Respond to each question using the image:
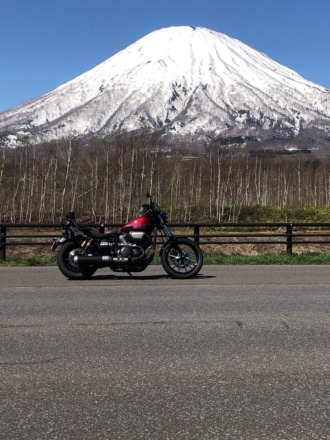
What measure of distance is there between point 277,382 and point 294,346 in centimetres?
117

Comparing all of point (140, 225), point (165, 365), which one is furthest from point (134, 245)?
point (165, 365)

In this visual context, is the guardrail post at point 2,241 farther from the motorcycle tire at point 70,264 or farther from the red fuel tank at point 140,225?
the red fuel tank at point 140,225

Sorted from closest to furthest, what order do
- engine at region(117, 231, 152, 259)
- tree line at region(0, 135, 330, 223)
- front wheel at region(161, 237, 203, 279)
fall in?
1. engine at region(117, 231, 152, 259)
2. front wheel at region(161, 237, 203, 279)
3. tree line at region(0, 135, 330, 223)

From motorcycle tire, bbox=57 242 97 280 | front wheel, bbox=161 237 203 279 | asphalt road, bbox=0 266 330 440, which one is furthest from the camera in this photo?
front wheel, bbox=161 237 203 279

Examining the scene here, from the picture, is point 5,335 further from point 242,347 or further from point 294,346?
point 294,346

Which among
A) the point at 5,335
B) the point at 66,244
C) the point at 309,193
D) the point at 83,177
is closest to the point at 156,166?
the point at 83,177

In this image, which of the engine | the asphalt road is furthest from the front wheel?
the asphalt road

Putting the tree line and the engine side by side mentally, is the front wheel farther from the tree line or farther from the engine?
the tree line

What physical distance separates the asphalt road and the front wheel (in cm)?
163

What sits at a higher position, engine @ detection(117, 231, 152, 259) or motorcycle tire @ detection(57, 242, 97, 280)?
engine @ detection(117, 231, 152, 259)

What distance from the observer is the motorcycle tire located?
35.1 ft

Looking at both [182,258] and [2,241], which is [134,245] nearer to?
[182,258]

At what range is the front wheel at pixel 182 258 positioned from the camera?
10.8m

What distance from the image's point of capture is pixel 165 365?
5.03m
